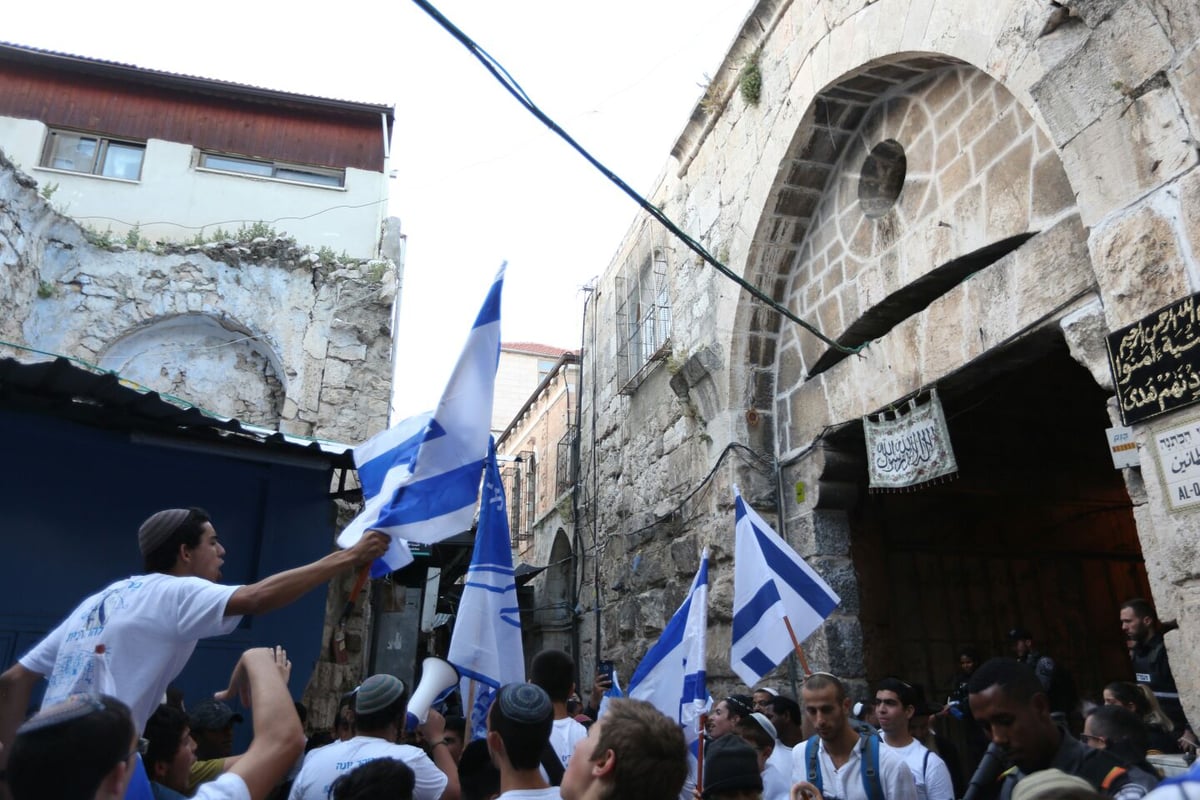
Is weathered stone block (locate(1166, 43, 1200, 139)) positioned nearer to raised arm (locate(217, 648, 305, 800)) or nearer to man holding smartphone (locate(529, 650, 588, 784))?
man holding smartphone (locate(529, 650, 588, 784))

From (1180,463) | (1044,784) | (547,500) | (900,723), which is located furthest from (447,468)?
(547,500)

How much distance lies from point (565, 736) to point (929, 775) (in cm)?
161

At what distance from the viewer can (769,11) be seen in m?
6.93

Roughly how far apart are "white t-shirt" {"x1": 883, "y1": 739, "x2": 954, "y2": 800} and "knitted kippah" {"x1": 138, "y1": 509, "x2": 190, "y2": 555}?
282cm

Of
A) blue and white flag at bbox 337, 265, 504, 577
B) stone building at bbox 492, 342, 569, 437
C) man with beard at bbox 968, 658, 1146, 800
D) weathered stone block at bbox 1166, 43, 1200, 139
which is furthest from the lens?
stone building at bbox 492, 342, 569, 437

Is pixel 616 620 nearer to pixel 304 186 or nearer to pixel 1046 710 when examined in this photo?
pixel 304 186

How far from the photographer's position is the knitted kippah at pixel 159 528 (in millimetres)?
2201

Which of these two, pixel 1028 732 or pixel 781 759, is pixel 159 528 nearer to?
pixel 1028 732

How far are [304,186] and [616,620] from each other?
658cm

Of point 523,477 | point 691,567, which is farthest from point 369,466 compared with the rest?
point 523,477

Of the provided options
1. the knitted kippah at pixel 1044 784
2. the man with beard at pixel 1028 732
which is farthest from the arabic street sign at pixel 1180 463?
the knitted kippah at pixel 1044 784

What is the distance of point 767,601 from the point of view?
14.5 ft

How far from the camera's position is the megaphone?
3352 millimetres

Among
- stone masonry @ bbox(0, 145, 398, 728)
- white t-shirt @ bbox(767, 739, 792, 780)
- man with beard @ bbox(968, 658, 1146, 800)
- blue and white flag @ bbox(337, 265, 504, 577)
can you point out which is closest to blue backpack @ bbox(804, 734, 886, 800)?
white t-shirt @ bbox(767, 739, 792, 780)
